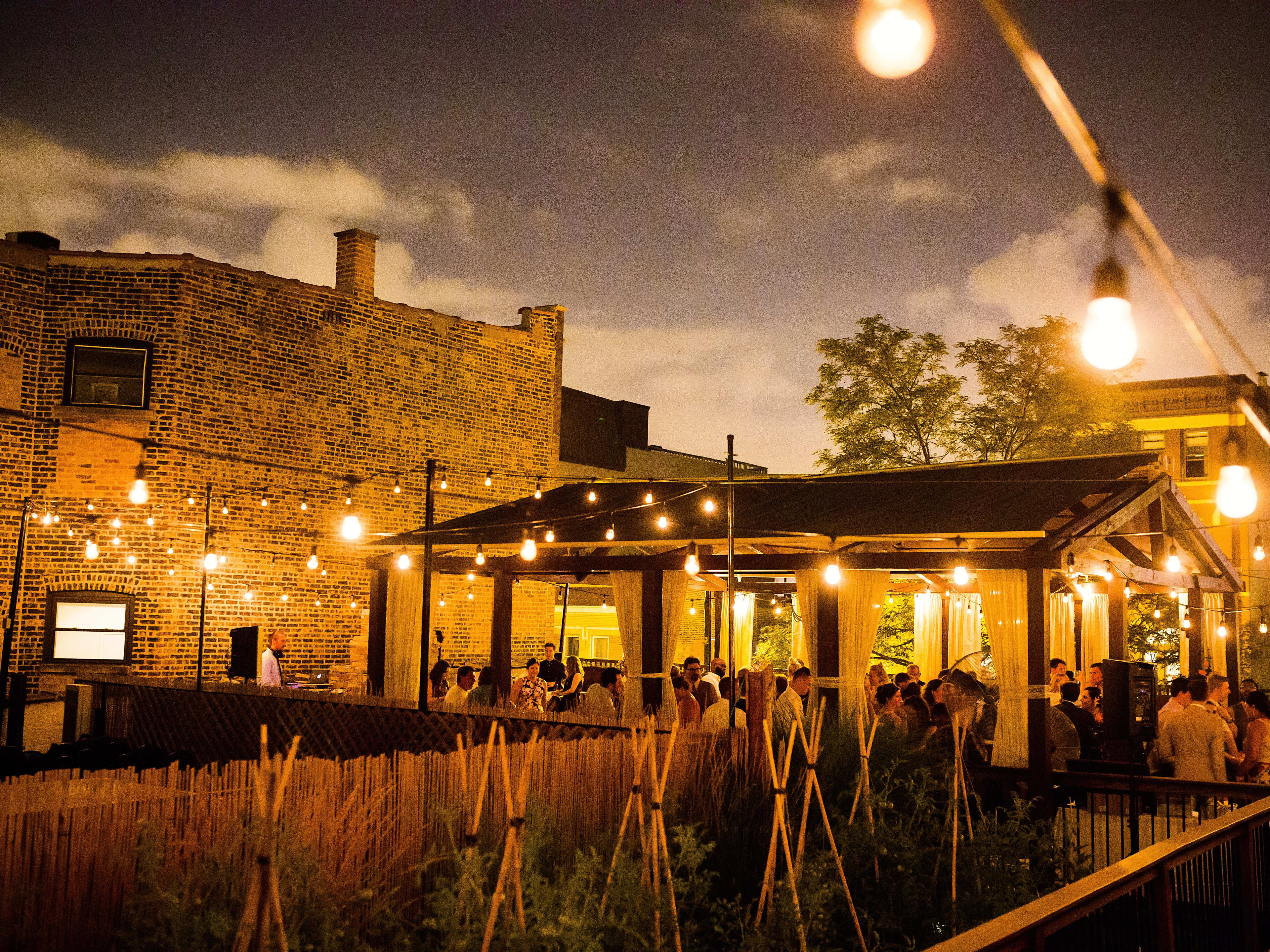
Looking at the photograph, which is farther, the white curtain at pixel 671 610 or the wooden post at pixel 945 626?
the wooden post at pixel 945 626

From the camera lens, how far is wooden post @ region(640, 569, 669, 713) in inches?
477

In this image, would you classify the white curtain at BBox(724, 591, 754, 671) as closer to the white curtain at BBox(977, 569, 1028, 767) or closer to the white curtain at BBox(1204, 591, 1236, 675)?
the white curtain at BBox(1204, 591, 1236, 675)

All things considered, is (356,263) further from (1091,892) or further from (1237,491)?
(1091,892)

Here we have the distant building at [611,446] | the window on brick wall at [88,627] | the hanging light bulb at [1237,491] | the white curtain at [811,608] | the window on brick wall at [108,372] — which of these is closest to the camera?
the hanging light bulb at [1237,491]

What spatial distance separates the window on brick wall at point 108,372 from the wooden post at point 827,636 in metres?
10.2

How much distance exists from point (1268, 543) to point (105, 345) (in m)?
28.8

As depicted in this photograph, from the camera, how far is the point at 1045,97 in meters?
2.70

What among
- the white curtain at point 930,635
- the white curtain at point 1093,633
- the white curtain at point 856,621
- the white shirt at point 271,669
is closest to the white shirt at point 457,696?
the white curtain at point 856,621

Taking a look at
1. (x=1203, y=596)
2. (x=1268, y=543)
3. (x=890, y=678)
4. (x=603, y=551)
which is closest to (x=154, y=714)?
(x=603, y=551)

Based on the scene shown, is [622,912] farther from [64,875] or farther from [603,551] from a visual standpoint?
[603,551]

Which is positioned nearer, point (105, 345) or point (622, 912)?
point (622, 912)

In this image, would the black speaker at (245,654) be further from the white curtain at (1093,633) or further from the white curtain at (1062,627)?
the white curtain at (1093,633)

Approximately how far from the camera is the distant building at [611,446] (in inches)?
1077

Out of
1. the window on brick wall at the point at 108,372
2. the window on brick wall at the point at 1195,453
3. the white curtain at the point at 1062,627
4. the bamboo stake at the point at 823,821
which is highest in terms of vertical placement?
the window on brick wall at the point at 1195,453
